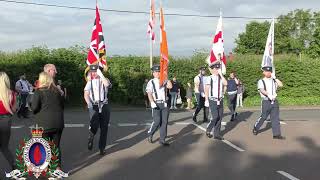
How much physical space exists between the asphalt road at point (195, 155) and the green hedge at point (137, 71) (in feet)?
37.4

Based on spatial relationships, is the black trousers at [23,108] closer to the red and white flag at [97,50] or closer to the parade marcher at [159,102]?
the red and white flag at [97,50]

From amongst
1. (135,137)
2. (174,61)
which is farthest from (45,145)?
(174,61)

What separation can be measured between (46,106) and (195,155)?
3.66 metres

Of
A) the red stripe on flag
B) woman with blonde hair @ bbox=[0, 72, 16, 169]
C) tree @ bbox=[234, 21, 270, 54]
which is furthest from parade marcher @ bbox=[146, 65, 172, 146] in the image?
tree @ bbox=[234, 21, 270, 54]

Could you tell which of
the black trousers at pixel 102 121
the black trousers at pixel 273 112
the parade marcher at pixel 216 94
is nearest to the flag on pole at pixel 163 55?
the parade marcher at pixel 216 94

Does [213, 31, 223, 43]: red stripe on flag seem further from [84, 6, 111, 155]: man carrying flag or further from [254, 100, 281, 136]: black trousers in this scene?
[84, 6, 111, 155]: man carrying flag

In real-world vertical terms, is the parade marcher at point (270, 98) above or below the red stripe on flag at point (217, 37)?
below

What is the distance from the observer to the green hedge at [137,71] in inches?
1021

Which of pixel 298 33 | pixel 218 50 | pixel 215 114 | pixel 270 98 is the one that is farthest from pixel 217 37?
pixel 298 33

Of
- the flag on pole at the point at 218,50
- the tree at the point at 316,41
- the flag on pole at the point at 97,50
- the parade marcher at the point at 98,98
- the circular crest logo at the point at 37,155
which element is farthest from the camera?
the tree at the point at 316,41

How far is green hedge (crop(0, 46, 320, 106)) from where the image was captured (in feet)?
85.1

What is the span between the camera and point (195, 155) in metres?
10.3

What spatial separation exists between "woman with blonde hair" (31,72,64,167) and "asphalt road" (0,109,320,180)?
3.37 ft

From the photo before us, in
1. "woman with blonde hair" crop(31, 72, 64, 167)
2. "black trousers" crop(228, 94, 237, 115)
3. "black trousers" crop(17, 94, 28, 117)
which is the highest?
"woman with blonde hair" crop(31, 72, 64, 167)
